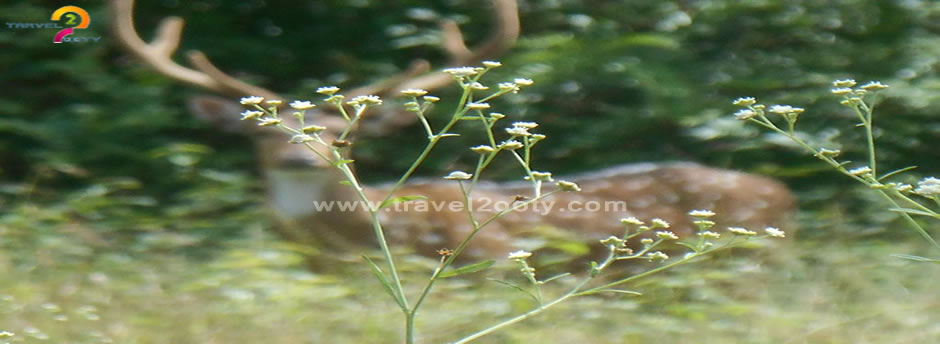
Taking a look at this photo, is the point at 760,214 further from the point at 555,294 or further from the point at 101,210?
the point at 101,210

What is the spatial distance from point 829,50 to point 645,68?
1220 millimetres

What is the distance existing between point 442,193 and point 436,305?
3.74 ft

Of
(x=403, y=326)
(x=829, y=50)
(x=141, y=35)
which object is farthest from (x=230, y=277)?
(x=829, y=50)

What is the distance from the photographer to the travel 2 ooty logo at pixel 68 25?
228 inches

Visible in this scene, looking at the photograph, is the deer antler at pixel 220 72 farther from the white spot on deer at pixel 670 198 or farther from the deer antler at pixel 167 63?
the white spot on deer at pixel 670 198

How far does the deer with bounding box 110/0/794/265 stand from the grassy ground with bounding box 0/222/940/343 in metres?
0.30

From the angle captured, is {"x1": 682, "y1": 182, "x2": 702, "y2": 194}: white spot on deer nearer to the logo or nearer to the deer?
the deer

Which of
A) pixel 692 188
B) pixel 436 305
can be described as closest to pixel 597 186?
pixel 692 188

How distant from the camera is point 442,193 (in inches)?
163

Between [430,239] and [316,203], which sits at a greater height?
[316,203]

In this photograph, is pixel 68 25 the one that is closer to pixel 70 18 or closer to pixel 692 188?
pixel 70 18

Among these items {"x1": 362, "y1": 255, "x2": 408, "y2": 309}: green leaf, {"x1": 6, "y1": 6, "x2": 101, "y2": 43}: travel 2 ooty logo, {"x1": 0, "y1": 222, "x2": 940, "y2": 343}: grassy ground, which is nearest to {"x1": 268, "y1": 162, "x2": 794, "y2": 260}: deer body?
{"x1": 0, "y1": 222, "x2": 940, "y2": 343}: grassy ground

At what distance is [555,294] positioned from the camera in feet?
10.4

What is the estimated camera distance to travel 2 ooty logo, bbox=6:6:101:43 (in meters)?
5.79
